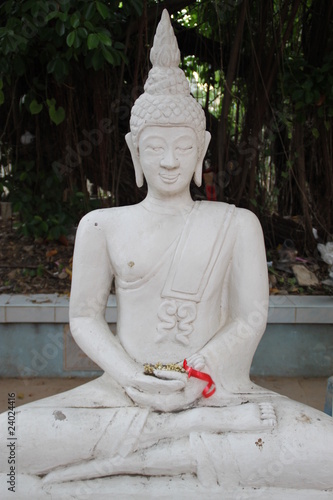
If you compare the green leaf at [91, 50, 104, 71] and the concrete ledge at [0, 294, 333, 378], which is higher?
the green leaf at [91, 50, 104, 71]

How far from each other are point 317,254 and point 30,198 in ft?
8.24

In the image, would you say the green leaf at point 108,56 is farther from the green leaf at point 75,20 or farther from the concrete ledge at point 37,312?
the concrete ledge at point 37,312

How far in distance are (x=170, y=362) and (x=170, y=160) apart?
794 mm

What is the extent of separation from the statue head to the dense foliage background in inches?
81.3

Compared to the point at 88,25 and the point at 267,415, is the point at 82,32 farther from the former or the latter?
the point at 267,415

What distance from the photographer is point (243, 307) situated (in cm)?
→ 237

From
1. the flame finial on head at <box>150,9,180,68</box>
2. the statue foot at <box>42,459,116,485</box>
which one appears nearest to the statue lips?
the flame finial on head at <box>150,9,180,68</box>

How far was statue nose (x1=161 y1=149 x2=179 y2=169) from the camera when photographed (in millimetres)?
2283

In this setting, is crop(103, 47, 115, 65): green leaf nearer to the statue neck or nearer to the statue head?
the statue head

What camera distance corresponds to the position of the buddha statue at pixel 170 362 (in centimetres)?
208

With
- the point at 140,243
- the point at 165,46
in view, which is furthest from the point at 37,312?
the point at 165,46

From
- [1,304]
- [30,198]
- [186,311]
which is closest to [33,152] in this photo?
[30,198]

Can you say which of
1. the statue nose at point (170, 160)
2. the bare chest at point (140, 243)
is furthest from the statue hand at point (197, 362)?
the statue nose at point (170, 160)

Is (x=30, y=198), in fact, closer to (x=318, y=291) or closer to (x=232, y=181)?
(x=232, y=181)
